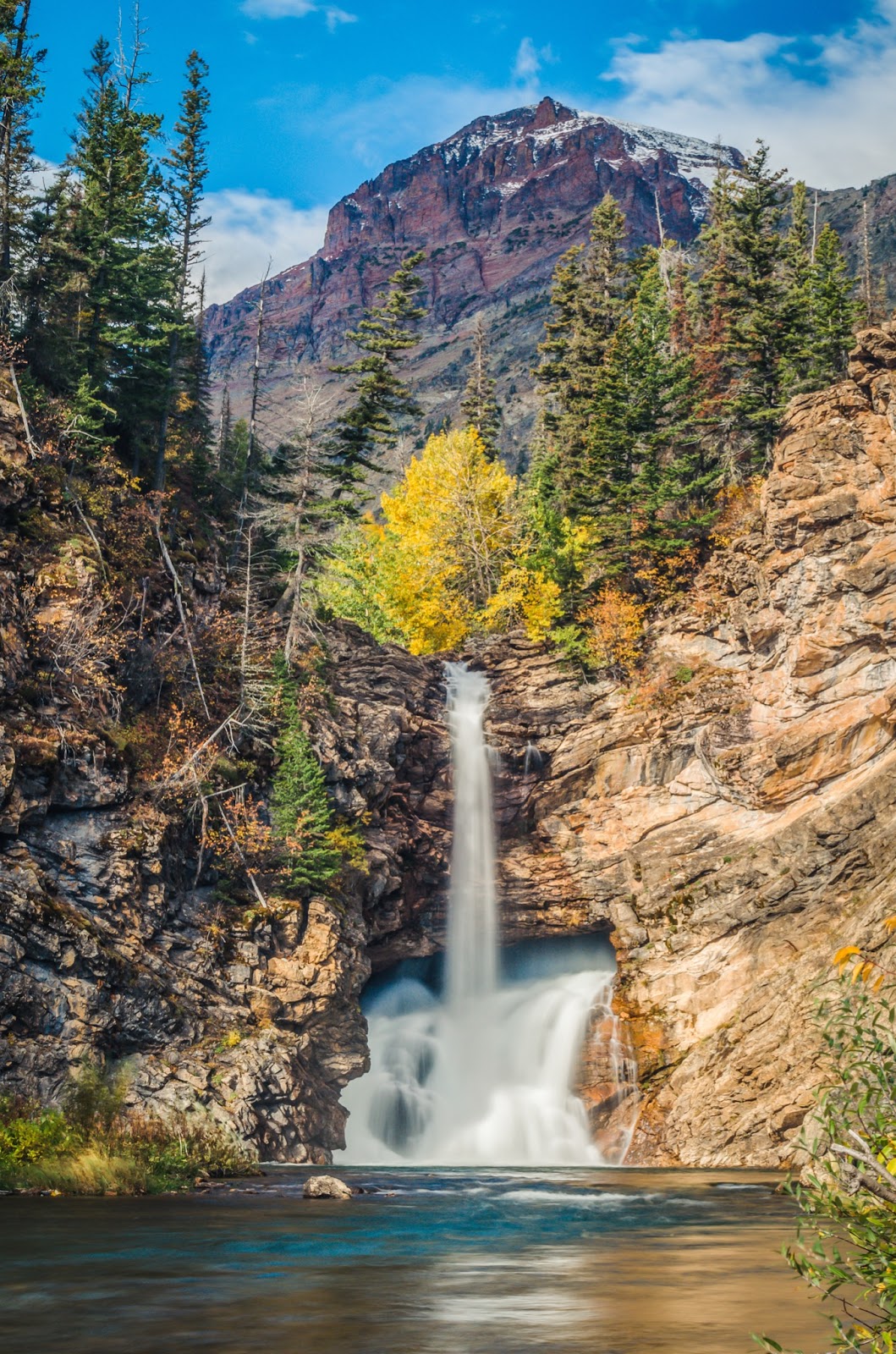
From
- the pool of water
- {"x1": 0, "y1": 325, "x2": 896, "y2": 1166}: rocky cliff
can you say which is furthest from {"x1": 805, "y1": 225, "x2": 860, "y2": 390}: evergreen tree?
the pool of water

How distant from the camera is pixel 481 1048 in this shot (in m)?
36.7

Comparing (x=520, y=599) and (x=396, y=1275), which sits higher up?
(x=520, y=599)

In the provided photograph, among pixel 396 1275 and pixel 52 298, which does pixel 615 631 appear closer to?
pixel 52 298

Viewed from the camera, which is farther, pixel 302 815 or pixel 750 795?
pixel 750 795

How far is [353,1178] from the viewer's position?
25641 millimetres

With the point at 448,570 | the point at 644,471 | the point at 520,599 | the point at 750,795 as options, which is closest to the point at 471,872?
the point at 750,795

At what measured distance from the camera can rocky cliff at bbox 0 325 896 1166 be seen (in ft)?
90.7

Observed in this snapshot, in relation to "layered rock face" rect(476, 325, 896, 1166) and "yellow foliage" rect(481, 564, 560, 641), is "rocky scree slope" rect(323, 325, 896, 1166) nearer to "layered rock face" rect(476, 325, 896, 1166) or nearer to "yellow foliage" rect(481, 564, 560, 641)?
"layered rock face" rect(476, 325, 896, 1166)

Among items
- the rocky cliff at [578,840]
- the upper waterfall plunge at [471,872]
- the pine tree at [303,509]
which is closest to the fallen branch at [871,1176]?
the rocky cliff at [578,840]

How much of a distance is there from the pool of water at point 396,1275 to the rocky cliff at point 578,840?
7.38 m

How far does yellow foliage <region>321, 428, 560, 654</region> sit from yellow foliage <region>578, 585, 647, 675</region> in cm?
580

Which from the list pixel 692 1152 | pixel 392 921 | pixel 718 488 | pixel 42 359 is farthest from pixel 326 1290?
pixel 718 488

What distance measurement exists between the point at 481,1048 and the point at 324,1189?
15971mm

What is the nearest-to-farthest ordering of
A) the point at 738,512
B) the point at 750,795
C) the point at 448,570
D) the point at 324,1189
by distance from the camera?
the point at 324,1189, the point at 750,795, the point at 738,512, the point at 448,570
